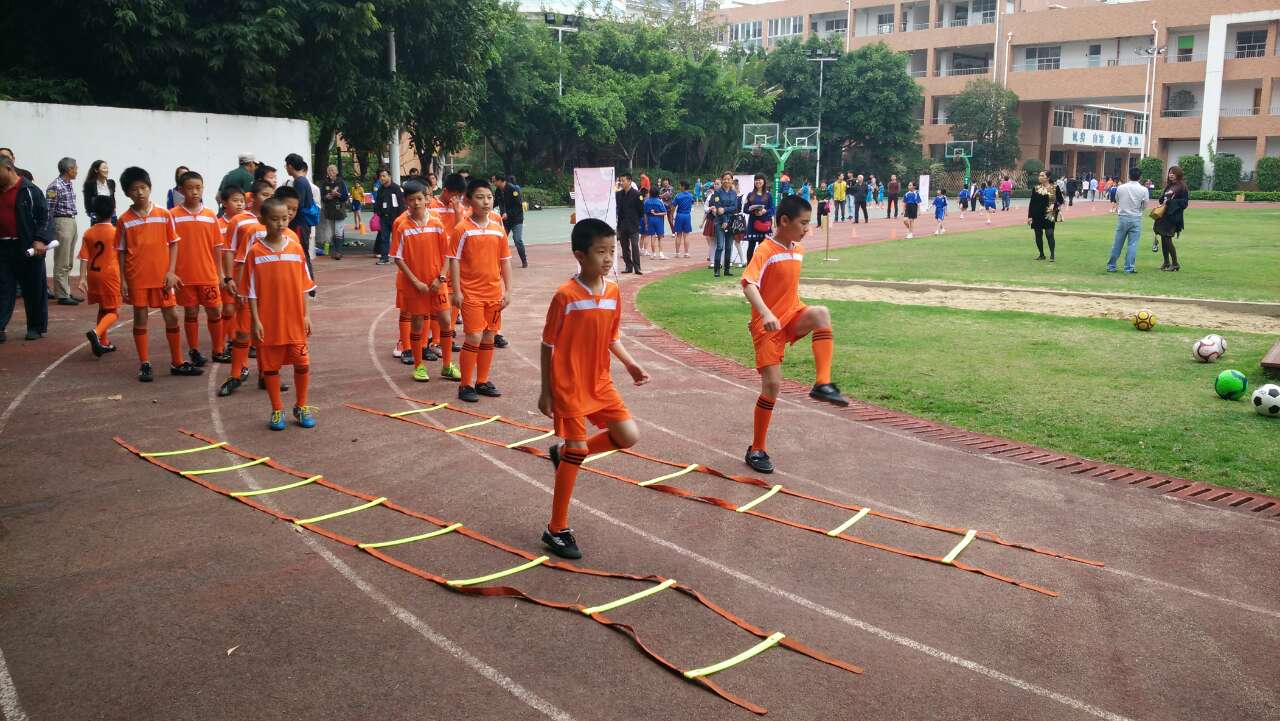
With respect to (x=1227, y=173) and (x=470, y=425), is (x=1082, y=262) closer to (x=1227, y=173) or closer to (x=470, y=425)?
(x=470, y=425)

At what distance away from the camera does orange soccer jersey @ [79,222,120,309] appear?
33.9 ft

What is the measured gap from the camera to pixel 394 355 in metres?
11.3

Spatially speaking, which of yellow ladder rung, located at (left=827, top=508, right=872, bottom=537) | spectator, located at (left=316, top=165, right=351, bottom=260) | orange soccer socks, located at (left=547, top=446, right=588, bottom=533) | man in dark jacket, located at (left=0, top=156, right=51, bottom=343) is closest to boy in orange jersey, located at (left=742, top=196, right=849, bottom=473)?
yellow ladder rung, located at (left=827, top=508, right=872, bottom=537)

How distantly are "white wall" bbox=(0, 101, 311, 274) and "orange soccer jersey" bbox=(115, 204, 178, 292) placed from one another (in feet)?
29.2

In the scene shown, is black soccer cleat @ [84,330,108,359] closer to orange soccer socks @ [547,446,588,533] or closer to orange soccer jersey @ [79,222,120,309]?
orange soccer jersey @ [79,222,120,309]

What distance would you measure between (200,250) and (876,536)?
23.7ft

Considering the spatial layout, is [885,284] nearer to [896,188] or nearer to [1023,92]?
[896,188]

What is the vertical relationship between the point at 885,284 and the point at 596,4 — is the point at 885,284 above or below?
below

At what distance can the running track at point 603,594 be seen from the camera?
413 centimetres

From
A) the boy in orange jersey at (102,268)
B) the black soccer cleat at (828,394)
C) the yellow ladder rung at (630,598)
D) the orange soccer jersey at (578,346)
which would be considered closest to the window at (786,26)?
the boy in orange jersey at (102,268)

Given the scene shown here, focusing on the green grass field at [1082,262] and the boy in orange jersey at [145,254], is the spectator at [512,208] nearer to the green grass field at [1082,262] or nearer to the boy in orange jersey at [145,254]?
the green grass field at [1082,262]

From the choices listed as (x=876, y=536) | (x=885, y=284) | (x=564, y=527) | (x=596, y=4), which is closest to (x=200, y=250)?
(x=564, y=527)

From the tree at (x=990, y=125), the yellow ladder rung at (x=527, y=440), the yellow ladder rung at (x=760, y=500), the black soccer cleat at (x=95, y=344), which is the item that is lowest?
the yellow ladder rung at (x=760, y=500)

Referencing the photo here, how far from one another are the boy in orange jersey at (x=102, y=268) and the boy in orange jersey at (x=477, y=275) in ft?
12.8
